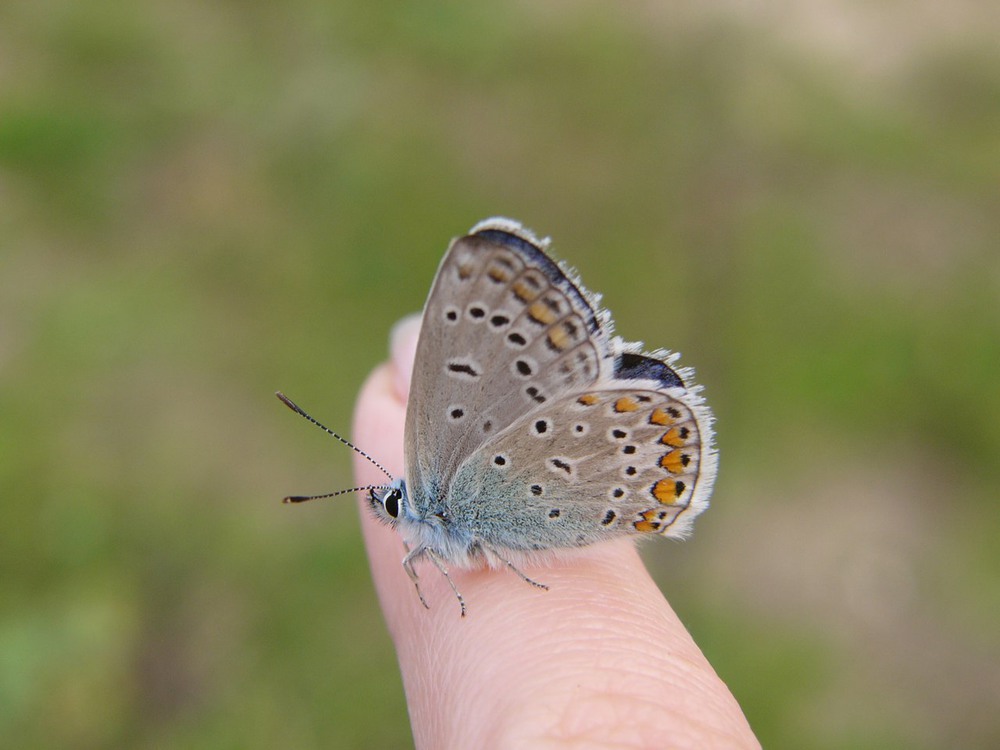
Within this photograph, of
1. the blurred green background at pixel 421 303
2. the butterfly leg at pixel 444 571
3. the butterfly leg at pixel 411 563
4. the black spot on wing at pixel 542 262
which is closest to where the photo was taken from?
the black spot on wing at pixel 542 262

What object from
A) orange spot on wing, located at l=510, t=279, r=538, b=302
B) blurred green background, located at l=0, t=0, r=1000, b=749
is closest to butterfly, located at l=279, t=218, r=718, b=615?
orange spot on wing, located at l=510, t=279, r=538, b=302

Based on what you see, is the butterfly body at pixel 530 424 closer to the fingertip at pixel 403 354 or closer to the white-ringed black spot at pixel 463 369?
the white-ringed black spot at pixel 463 369

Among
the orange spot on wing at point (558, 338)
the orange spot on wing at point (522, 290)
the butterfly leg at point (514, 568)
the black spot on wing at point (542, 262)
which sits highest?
the black spot on wing at point (542, 262)

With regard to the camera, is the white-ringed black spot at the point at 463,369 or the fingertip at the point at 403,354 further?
the fingertip at the point at 403,354

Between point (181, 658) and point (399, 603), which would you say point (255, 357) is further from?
point (399, 603)

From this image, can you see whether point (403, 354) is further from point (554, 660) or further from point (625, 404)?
point (554, 660)

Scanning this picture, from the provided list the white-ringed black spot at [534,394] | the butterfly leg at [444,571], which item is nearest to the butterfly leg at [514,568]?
the butterfly leg at [444,571]

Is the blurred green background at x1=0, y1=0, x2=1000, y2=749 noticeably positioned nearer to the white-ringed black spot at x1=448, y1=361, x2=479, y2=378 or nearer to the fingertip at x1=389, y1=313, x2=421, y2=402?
the fingertip at x1=389, y1=313, x2=421, y2=402

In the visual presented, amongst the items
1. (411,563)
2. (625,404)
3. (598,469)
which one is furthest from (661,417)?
(411,563)

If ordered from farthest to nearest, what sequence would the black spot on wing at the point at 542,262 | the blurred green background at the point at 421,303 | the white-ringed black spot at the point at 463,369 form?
the blurred green background at the point at 421,303 → the white-ringed black spot at the point at 463,369 → the black spot on wing at the point at 542,262
